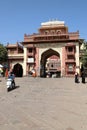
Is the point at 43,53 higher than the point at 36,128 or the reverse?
higher

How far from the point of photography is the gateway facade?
1757 inches

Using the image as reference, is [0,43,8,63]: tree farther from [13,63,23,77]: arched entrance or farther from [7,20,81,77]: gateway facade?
[13,63,23,77]: arched entrance

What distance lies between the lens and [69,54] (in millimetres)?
44594

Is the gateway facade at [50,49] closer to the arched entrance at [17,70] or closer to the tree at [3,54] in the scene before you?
the tree at [3,54]

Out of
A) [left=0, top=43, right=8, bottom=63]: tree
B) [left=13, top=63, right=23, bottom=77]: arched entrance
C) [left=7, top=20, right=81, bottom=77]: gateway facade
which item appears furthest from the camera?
[left=13, top=63, right=23, bottom=77]: arched entrance

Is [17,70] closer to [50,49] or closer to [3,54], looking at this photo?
[3,54]

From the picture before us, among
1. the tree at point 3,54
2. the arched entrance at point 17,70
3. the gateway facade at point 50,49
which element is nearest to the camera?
the gateway facade at point 50,49

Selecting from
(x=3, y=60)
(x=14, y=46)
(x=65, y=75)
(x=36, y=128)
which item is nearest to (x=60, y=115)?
(x=36, y=128)

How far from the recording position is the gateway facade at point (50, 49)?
44.6 m

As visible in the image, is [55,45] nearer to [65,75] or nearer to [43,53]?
[43,53]

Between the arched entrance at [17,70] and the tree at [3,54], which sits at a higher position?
the tree at [3,54]

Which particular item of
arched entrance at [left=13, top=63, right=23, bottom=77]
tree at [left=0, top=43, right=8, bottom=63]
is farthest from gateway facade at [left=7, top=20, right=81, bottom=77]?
arched entrance at [left=13, top=63, right=23, bottom=77]

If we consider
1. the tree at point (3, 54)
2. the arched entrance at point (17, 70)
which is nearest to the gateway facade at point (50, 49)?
the tree at point (3, 54)

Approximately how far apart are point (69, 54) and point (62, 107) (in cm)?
3391
